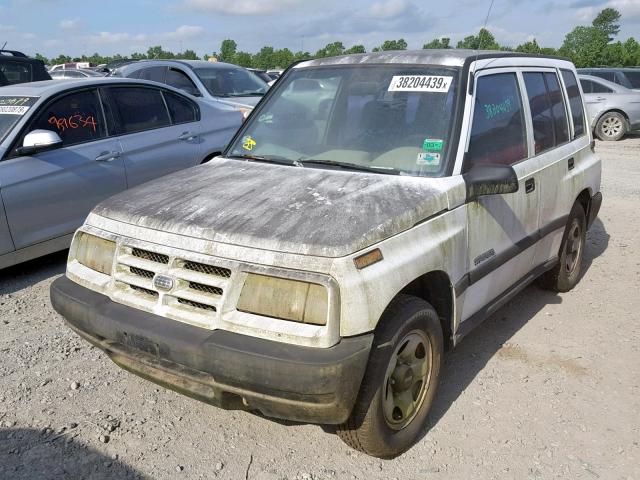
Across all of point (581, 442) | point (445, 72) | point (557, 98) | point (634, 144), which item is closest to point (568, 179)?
point (557, 98)

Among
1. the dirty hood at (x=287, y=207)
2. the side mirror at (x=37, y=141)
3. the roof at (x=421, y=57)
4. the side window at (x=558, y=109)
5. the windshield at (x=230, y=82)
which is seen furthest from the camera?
the windshield at (x=230, y=82)

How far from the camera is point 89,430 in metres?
3.11

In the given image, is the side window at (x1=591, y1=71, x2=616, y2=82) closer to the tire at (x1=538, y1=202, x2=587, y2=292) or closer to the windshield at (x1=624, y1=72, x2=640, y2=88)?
the windshield at (x1=624, y1=72, x2=640, y2=88)

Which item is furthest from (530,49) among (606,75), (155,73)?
(155,73)

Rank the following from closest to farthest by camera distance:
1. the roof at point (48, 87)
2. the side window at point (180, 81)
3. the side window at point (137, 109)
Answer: the roof at point (48, 87)
the side window at point (137, 109)
the side window at point (180, 81)

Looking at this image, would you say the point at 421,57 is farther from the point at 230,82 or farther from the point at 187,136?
the point at 230,82

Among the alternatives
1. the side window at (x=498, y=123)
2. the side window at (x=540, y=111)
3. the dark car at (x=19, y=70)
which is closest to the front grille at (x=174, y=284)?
the side window at (x=498, y=123)

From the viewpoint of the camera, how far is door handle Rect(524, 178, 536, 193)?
3.84 metres

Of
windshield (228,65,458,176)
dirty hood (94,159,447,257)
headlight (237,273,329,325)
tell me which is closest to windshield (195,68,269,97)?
windshield (228,65,458,176)

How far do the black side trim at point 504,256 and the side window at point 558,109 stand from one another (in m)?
0.61

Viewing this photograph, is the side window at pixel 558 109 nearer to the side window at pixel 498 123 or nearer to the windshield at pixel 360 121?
the side window at pixel 498 123

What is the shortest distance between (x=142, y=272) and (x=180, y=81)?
7800 millimetres

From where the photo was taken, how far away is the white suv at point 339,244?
96.7 inches

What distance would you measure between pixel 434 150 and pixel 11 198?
3.51 m
